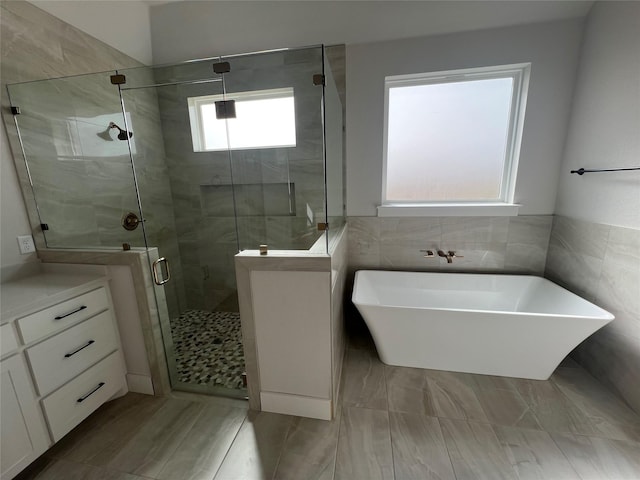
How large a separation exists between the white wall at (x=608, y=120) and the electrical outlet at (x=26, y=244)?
3.64 m

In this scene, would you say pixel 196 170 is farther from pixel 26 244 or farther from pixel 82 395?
pixel 82 395

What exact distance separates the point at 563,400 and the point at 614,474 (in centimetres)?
44

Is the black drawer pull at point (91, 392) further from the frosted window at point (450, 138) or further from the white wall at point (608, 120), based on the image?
the white wall at point (608, 120)

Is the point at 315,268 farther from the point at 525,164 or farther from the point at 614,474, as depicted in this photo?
the point at 525,164

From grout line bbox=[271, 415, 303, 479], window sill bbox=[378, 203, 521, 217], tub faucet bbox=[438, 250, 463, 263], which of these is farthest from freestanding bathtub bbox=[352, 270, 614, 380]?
grout line bbox=[271, 415, 303, 479]

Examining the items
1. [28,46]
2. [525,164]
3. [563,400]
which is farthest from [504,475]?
[28,46]

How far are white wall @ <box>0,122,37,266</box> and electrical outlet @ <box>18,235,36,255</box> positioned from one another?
0.7 inches

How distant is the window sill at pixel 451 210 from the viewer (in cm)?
213

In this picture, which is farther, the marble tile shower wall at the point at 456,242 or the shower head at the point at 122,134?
the marble tile shower wall at the point at 456,242

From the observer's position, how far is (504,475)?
1.17m

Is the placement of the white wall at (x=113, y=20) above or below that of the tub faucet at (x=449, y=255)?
above

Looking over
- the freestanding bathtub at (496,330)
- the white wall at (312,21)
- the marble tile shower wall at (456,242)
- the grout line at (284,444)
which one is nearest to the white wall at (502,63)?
the white wall at (312,21)

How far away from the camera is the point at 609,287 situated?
5.43ft

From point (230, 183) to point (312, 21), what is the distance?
1491 millimetres
